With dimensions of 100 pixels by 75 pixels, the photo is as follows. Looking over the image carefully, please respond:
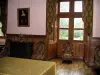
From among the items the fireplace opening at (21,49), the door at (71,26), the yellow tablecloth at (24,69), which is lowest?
the fireplace opening at (21,49)

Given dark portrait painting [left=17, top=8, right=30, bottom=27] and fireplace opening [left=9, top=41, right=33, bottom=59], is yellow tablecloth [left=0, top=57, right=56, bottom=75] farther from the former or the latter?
dark portrait painting [left=17, top=8, right=30, bottom=27]

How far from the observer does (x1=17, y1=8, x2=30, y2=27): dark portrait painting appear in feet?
24.9

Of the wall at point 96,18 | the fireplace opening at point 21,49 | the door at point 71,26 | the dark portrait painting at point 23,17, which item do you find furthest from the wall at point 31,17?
the wall at point 96,18

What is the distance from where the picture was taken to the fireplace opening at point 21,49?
732cm

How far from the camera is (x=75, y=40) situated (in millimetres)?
8430

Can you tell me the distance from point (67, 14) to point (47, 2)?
1652mm

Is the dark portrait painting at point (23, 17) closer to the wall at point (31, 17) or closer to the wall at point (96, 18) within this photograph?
the wall at point (31, 17)

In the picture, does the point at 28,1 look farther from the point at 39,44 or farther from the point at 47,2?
the point at 39,44

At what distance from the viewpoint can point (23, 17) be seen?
25.1ft

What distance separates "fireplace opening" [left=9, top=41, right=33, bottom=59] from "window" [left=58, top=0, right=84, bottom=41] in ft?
6.92

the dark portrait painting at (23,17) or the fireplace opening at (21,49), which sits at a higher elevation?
the dark portrait painting at (23,17)

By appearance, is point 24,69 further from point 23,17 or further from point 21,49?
point 23,17

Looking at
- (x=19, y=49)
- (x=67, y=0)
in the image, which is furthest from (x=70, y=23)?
(x=19, y=49)

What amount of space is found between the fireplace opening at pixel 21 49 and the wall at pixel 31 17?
581 mm
